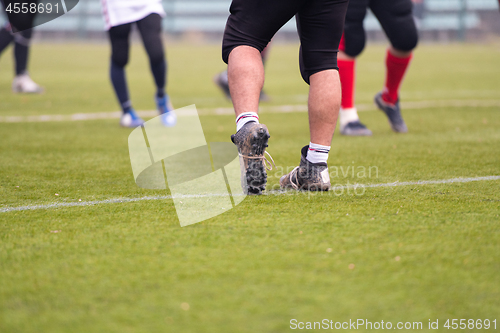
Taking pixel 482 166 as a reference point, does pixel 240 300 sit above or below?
above

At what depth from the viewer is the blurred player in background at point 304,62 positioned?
2146mm

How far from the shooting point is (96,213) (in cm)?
194

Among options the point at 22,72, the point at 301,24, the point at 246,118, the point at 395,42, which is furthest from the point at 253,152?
the point at 22,72

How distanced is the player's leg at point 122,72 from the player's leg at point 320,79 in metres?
2.36

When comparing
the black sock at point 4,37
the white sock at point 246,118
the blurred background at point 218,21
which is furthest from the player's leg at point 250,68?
→ the blurred background at point 218,21

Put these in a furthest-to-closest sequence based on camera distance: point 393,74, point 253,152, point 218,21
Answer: point 218,21 < point 393,74 < point 253,152

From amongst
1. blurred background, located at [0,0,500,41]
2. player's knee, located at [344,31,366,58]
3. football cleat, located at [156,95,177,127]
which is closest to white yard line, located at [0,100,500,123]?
football cleat, located at [156,95,177,127]

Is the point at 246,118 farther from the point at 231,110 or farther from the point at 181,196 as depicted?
the point at 231,110

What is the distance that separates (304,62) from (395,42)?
1601mm

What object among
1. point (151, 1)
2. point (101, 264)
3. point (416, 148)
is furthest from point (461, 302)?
point (151, 1)

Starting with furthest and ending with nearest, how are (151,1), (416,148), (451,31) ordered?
(451,31)
(151,1)
(416,148)

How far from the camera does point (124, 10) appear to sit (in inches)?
163

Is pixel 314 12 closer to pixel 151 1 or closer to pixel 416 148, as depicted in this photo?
pixel 416 148

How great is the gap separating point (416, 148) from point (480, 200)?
1262 mm
